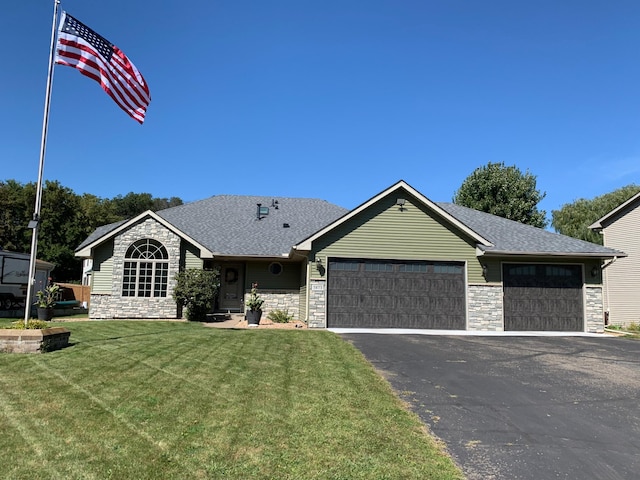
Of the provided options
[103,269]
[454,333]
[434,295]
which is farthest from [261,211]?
[454,333]

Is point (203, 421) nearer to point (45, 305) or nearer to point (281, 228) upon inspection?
point (45, 305)

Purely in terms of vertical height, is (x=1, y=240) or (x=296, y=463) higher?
(x=1, y=240)

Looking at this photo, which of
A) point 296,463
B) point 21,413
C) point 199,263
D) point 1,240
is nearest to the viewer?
point 296,463

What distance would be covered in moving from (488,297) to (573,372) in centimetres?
872

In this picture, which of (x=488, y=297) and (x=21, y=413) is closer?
(x=21, y=413)

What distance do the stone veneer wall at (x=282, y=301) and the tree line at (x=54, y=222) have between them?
2893 centimetres

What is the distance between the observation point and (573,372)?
8.62m

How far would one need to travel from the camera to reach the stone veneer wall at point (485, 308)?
55.8 feet

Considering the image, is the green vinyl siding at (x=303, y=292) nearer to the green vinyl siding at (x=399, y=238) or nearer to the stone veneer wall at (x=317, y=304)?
the stone veneer wall at (x=317, y=304)

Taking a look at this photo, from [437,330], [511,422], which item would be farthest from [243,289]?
[511,422]

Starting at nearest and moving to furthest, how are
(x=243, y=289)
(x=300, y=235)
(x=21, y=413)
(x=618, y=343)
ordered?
(x=21, y=413), (x=618, y=343), (x=243, y=289), (x=300, y=235)

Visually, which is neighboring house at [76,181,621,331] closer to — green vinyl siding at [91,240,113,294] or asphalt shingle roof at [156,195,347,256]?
green vinyl siding at [91,240,113,294]

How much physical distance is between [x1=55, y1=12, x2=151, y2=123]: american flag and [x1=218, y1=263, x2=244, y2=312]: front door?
1069 cm

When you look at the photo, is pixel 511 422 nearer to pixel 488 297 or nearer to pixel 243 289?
pixel 488 297
